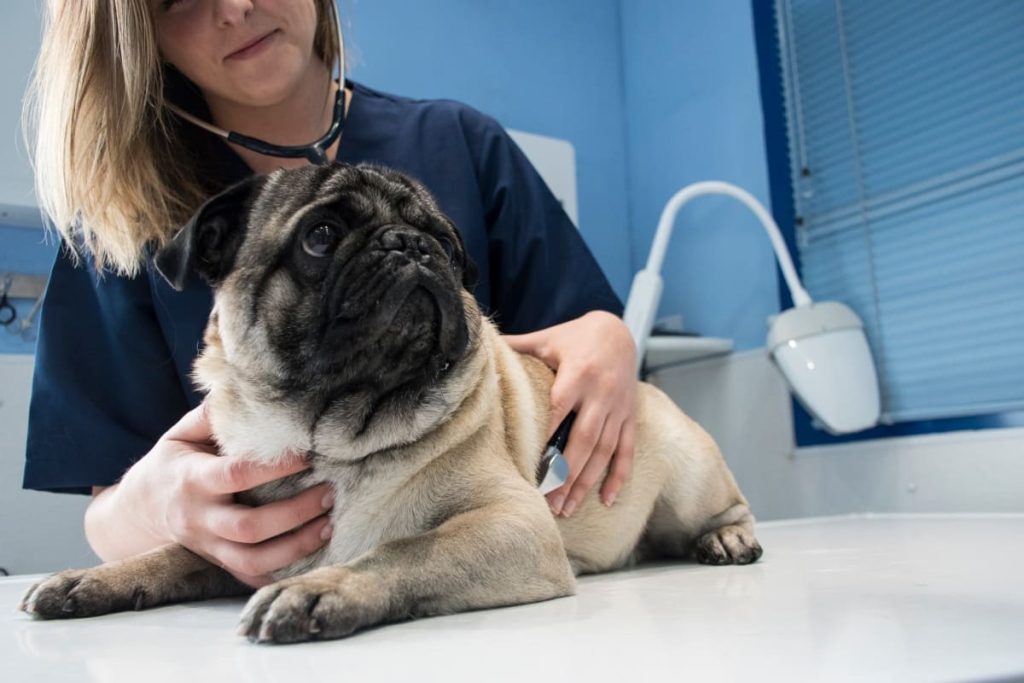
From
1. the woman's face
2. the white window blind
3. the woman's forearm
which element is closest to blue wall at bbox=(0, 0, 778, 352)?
the white window blind

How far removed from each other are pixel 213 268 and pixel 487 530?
56cm

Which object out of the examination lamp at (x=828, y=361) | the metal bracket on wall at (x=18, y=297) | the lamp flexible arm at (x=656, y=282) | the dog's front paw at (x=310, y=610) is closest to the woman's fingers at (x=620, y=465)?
the dog's front paw at (x=310, y=610)

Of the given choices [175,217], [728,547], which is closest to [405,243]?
[175,217]

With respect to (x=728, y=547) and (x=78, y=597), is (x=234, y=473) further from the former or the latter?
(x=728, y=547)

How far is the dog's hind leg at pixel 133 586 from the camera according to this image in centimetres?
101

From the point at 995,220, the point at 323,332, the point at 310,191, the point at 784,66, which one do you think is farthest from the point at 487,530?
the point at 784,66

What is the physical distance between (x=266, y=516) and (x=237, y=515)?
0.13 ft

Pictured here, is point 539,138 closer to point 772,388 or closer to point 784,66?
point 784,66

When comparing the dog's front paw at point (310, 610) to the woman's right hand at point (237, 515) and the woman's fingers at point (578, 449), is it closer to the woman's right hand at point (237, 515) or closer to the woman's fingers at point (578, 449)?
the woman's right hand at point (237, 515)

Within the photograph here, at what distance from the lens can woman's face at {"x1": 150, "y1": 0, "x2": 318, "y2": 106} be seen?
140 centimetres

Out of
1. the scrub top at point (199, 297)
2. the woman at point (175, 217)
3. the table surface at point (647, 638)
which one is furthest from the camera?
the scrub top at point (199, 297)

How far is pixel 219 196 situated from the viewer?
3.75ft

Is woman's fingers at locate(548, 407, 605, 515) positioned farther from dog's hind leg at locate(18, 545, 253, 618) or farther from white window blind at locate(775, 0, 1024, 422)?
white window blind at locate(775, 0, 1024, 422)

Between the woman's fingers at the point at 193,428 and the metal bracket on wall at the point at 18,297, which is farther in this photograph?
the metal bracket on wall at the point at 18,297
